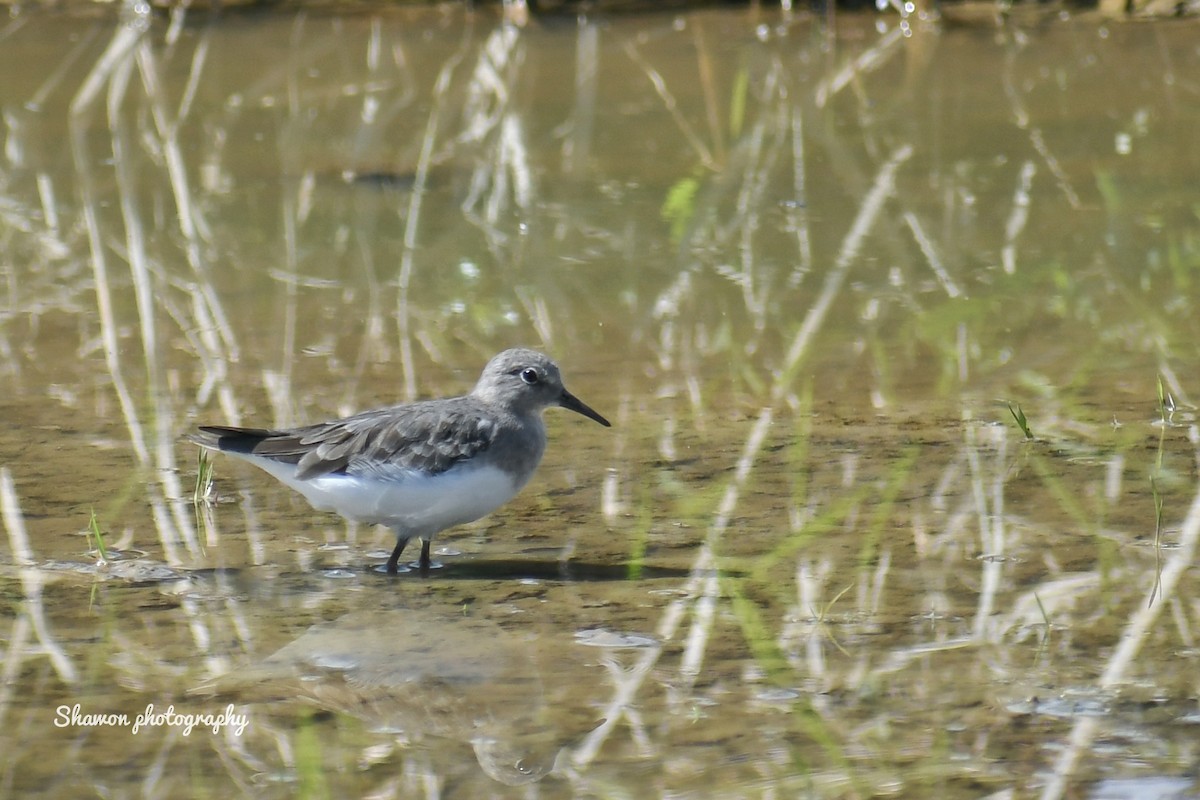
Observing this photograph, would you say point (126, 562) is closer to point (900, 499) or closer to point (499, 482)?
point (499, 482)

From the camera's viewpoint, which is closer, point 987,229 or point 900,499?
point 900,499

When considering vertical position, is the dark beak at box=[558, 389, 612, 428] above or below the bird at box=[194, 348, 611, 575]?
above

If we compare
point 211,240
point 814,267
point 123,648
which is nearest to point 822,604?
point 123,648

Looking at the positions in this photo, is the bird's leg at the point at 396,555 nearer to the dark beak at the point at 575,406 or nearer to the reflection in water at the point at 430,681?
the reflection in water at the point at 430,681

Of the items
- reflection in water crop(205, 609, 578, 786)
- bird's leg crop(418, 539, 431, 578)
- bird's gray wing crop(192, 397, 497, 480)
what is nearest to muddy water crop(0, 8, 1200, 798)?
reflection in water crop(205, 609, 578, 786)

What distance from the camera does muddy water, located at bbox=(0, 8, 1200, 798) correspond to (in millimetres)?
4422

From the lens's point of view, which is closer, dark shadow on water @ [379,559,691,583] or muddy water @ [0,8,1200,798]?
muddy water @ [0,8,1200,798]

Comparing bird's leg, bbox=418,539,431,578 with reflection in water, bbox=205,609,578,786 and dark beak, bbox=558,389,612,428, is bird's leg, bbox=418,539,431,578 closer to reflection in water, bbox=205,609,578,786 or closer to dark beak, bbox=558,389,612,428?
reflection in water, bbox=205,609,578,786

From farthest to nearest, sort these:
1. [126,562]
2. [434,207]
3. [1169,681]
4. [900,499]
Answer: [434,207], [900,499], [126,562], [1169,681]

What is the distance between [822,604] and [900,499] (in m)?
0.98

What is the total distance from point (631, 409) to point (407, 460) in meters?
1.57

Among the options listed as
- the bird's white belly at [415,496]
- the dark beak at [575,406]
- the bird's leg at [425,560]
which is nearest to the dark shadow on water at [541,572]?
the bird's leg at [425,560]

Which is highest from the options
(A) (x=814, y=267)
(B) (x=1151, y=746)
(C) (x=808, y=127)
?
(C) (x=808, y=127)

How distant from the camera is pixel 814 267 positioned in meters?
8.66
